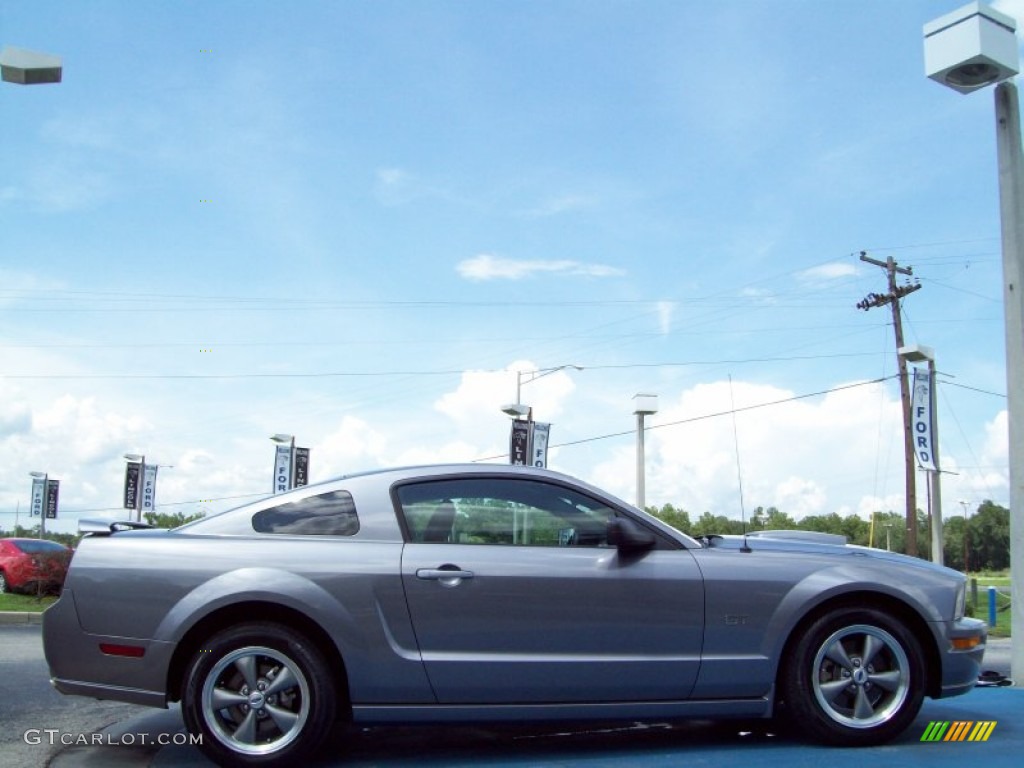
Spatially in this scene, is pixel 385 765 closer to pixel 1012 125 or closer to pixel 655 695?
pixel 655 695

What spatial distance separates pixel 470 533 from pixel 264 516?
97 cm

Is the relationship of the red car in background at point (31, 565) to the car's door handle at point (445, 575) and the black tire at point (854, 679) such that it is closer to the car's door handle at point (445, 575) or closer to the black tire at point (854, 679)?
the car's door handle at point (445, 575)

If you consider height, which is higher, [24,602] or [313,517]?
[313,517]

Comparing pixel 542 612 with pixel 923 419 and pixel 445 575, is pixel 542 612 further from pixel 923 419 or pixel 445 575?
pixel 923 419

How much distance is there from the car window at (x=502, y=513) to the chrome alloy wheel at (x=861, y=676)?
1179 millimetres

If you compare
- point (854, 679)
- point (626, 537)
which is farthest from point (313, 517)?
point (854, 679)

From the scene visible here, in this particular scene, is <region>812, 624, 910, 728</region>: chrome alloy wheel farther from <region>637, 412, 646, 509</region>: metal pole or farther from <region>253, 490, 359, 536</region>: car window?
<region>637, 412, 646, 509</region>: metal pole

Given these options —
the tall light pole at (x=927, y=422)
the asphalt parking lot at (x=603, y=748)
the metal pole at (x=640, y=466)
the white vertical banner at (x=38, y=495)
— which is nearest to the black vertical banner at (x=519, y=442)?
the metal pole at (x=640, y=466)

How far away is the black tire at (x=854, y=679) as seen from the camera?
456cm

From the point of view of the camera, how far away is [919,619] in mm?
4715

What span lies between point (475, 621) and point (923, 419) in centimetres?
2236

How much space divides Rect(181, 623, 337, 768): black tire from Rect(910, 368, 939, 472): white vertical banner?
22.3m

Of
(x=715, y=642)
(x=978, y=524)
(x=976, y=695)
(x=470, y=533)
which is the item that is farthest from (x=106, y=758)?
(x=978, y=524)

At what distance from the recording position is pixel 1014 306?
7.05 meters
